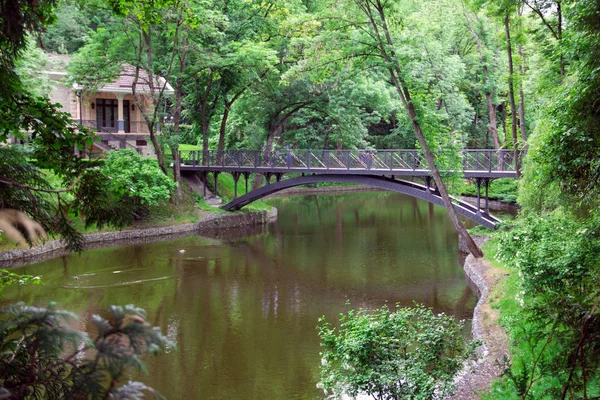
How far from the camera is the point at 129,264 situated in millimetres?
21438

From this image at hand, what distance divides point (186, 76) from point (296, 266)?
37.3 feet

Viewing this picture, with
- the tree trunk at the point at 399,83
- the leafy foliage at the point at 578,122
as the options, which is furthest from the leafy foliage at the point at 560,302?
the tree trunk at the point at 399,83

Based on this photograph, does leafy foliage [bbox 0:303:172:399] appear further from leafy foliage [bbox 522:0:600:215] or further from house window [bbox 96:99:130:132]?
house window [bbox 96:99:130:132]

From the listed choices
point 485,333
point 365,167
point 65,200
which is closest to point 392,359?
point 485,333

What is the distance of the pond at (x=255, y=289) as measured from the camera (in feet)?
39.3

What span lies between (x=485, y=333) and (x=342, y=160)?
14.1m

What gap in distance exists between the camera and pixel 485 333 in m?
13.0

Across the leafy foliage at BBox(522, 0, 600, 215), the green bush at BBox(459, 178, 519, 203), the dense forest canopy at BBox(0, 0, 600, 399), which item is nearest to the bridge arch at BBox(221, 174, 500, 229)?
the dense forest canopy at BBox(0, 0, 600, 399)

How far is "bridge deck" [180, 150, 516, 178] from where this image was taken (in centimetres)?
2239

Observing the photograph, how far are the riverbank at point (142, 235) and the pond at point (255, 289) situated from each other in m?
0.71

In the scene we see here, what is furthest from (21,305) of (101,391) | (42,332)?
(101,391)

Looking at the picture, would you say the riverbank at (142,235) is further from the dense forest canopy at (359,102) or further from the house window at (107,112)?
the house window at (107,112)

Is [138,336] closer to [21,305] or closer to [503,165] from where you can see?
[21,305]

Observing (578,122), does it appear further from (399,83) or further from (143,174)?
(143,174)
